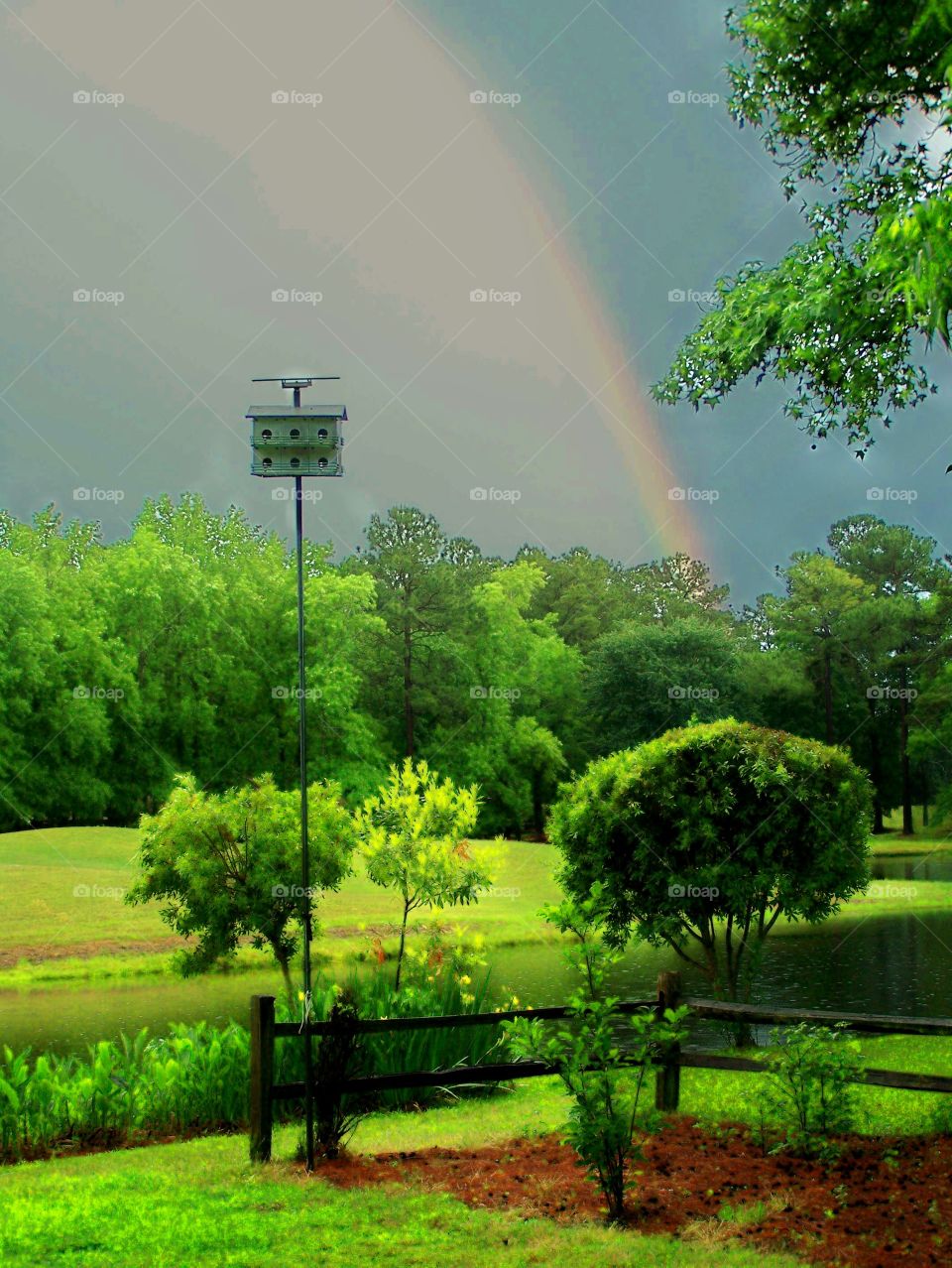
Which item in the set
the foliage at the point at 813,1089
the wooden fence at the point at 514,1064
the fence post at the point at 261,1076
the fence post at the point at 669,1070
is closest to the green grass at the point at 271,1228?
the fence post at the point at 261,1076

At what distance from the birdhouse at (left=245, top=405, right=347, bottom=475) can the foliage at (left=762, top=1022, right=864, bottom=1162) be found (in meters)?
5.13

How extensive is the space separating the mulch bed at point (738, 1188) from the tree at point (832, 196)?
21.0 ft

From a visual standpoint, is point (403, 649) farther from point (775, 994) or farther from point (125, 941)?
point (775, 994)

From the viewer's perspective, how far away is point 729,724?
1565 cm

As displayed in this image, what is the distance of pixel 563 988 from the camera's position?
844 inches

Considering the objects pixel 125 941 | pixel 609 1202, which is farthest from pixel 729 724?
pixel 125 941

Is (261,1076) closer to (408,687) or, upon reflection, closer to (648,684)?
(408,687)

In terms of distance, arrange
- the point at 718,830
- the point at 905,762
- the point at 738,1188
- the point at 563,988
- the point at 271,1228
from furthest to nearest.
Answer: the point at 905,762 < the point at 563,988 < the point at 718,830 < the point at 738,1188 < the point at 271,1228

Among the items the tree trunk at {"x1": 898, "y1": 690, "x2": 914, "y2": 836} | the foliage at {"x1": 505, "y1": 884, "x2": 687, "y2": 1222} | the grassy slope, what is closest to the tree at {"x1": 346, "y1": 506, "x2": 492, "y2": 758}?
the grassy slope

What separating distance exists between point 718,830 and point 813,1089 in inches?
285

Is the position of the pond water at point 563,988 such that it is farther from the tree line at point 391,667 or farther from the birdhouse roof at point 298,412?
the tree line at point 391,667

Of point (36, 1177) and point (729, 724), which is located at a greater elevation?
point (729, 724)

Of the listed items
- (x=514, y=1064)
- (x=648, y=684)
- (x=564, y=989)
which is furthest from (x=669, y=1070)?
(x=648, y=684)

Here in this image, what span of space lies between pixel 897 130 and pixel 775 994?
14.3 meters
